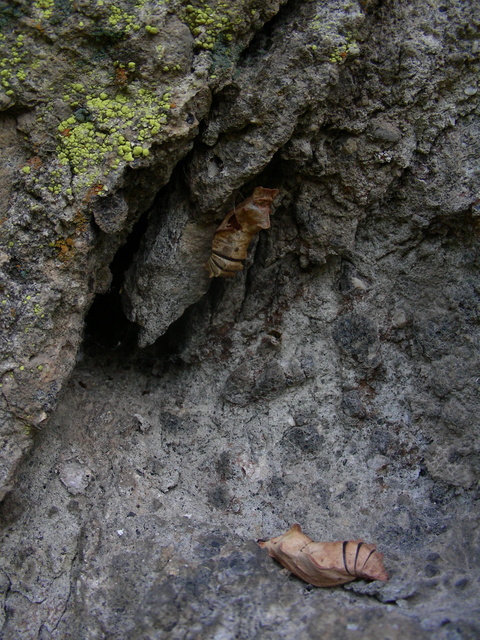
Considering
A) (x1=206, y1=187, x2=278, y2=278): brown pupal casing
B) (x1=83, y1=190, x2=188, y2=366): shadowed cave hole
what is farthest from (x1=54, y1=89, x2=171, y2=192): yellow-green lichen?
(x1=83, y1=190, x2=188, y2=366): shadowed cave hole

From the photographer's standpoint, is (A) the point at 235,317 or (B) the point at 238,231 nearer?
(B) the point at 238,231

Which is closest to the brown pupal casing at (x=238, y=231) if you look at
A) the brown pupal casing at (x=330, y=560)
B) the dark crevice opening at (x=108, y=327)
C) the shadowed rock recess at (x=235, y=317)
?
the shadowed rock recess at (x=235, y=317)

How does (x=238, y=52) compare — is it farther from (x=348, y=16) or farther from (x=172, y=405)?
(x=172, y=405)

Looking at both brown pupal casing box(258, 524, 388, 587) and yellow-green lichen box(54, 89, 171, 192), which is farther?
brown pupal casing box(258, 524, 388, 587)

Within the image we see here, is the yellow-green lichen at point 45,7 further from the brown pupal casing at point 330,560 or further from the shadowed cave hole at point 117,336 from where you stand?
the brown pupal casing at point 330,560

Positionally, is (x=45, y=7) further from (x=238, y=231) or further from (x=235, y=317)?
(x=235, y=317)

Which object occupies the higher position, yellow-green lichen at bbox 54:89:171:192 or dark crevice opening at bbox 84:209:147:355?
yellow-green lichen at bbox 54:89:171:192

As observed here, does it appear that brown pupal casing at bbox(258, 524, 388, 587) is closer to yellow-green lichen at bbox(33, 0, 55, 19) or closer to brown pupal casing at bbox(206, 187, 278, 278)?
brown pupal casing at bbox(206, 187, 278, 278)

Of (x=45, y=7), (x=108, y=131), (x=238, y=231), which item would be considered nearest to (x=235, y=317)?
(x=238, y=231)
